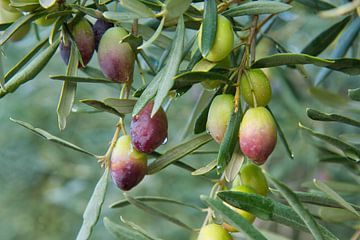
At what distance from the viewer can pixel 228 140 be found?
0.54 metres

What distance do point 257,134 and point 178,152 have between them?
120 mm

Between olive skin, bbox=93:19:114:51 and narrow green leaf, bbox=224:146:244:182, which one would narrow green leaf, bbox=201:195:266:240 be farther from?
olive skin, bbox=93:19:114:51

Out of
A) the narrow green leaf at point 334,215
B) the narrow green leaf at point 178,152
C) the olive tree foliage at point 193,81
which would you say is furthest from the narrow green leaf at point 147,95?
Result: the narrow green leaf at point 334,215

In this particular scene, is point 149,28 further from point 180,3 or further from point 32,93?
point 32,93

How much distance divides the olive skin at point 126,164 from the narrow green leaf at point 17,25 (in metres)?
0.13

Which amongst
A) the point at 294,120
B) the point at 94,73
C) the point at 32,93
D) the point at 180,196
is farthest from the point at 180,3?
the point at 32,93

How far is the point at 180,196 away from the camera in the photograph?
5.13 feet

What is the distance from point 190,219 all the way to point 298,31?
50cm

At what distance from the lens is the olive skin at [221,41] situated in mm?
536

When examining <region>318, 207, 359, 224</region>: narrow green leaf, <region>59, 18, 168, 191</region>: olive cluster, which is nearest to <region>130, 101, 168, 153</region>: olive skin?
<region>59, 18, 168, 191</region>: olive cluster

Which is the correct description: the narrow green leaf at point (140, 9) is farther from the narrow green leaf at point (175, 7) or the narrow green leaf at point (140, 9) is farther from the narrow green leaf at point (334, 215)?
the narrow green leaf at point (334, 215)

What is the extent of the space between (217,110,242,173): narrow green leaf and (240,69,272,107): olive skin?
0.02 metres

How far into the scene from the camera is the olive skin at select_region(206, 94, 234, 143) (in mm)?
544

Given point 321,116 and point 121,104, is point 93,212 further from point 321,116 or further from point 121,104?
point 321,116
